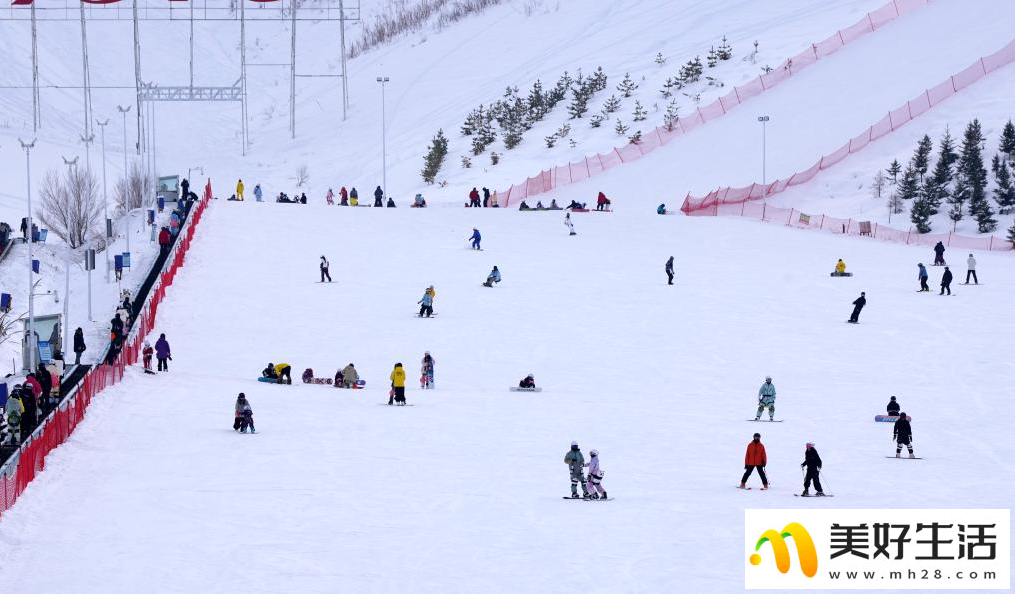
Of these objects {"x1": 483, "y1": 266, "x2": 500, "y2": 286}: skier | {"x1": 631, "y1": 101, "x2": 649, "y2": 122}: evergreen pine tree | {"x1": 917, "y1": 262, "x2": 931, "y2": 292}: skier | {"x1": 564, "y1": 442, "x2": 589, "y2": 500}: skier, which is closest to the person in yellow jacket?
{"x1": 564, "y1": 442, "x2": 589, "y2": 500}: skier

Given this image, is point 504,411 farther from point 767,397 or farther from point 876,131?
point 876,131

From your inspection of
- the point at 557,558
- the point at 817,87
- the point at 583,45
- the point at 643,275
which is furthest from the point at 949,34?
the point at 557,558

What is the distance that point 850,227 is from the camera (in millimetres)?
56562

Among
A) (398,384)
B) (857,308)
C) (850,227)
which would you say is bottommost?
(398,384)

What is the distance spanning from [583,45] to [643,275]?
52427mm

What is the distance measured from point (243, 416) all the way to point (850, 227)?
34722mm

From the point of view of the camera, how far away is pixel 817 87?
7531cm

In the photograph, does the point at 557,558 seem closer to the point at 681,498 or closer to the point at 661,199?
the point at 681,498

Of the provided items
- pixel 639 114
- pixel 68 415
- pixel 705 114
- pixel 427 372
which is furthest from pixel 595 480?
pixel 639 114

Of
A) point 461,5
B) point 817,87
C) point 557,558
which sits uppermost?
point 461,5

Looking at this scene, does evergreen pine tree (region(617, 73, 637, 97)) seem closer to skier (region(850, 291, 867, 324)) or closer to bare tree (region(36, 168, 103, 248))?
bare tree (region(36, 168, 103, 248))

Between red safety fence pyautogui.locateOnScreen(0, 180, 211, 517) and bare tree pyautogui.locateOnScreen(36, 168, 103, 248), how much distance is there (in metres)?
27.2

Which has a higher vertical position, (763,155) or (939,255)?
(763,155)

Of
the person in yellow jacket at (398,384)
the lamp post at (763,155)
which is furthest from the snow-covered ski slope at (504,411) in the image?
the lamp post at (763,155)
